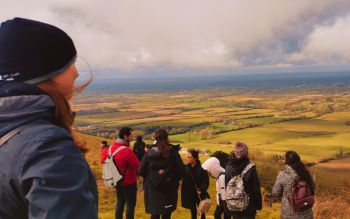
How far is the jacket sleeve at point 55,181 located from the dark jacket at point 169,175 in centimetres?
610

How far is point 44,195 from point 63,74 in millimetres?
499

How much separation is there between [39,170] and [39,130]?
0.14m

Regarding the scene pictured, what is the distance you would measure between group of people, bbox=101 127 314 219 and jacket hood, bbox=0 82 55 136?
5.70 meters

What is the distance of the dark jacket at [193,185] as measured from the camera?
846 centimetres

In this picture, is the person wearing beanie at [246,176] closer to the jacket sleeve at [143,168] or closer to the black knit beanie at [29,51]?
the jacket sleeve at [143,168]

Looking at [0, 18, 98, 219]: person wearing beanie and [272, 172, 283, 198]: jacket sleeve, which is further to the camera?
[272, 172, 283, 198]: jacket sleeve

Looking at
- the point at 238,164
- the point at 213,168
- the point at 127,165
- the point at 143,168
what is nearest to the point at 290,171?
the point at 238,164

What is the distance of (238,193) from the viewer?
7.05 metres

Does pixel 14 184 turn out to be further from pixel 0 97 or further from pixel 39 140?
pixel 0 97

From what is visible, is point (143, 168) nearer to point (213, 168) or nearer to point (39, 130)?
point (213, 168)

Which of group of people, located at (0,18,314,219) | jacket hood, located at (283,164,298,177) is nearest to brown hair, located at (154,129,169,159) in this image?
jacket hood, located at (283,164,298,177)

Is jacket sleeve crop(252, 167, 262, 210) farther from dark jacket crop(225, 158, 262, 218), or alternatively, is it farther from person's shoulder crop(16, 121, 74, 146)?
person's shoulder crop(16, 121, 74, 146)

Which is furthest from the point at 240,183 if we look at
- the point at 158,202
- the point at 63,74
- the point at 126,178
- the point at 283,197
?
the point at 63,74

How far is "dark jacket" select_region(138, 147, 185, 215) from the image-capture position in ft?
23.9
